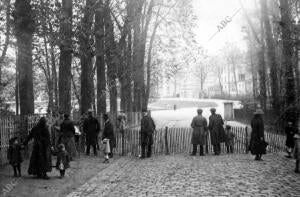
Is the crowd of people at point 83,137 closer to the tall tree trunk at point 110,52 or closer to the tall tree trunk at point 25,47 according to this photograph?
the tall tree trunk at point 25,47

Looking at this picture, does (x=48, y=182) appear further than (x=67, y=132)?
No

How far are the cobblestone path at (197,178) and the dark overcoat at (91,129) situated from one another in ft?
6.79

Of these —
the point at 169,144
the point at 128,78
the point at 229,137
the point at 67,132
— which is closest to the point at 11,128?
the point at 67,132

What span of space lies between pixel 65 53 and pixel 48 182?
7658mm

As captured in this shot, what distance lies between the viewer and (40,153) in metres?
12.0

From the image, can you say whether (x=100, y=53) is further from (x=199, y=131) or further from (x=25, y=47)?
(x=199, y=131)

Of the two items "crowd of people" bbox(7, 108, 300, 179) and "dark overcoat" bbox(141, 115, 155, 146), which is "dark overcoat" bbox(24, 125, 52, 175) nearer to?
"crowd of people" bbox(7, 108, 300, 179)

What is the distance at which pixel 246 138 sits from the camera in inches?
675

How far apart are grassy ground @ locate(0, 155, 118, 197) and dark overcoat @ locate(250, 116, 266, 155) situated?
470 centimetres

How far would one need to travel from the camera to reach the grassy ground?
32.9 ft

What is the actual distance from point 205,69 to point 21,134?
103680mm

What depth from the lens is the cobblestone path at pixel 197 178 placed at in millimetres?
9750

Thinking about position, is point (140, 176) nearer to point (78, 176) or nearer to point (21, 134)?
point (78, 176)

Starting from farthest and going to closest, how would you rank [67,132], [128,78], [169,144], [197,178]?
1. [128,78]
2. [169,144]
3. [67,132]
4. [197,178]
